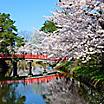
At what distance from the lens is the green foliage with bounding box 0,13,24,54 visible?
233 feet

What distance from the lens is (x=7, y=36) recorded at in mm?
71812

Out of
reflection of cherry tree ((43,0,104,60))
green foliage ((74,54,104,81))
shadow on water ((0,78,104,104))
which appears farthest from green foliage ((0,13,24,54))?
reflection of cherry tree ((43,0,104,60))

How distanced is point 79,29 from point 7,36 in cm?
4958

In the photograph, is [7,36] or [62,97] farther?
[7,36]

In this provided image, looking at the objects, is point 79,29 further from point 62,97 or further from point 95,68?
point 62,97

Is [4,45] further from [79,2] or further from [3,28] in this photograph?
[79,2]

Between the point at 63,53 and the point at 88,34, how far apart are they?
2833 mm

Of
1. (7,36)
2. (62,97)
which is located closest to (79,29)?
(62,97)

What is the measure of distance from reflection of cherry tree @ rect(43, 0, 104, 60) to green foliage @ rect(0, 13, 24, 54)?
45910mm

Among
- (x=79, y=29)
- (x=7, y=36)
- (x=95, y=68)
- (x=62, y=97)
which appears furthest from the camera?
(x=7, y=36)

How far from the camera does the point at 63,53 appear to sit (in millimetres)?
24312

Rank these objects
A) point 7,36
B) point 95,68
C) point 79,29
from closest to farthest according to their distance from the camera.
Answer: point 79,29 → point 95,68 → point 7,36

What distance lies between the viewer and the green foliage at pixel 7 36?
71.0 metres

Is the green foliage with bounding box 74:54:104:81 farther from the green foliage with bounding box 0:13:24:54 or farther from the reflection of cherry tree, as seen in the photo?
the green foliage with bounding box 0:13:24:54
